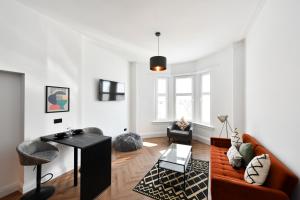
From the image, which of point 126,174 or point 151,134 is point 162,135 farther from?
point 126,174

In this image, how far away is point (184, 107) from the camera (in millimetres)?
5598

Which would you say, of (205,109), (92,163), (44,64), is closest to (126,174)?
(92,163)

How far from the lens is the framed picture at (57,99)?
8.61 feet

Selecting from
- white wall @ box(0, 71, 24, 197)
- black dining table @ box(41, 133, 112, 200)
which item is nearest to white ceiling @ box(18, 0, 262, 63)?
white wall @ box(0, 71, 24, 197)

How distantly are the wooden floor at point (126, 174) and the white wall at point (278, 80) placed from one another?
1931 mm

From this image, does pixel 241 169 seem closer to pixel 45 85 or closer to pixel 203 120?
pixel 203 120

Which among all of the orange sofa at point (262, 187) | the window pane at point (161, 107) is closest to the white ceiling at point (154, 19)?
the orange sofa at point (262, 187)

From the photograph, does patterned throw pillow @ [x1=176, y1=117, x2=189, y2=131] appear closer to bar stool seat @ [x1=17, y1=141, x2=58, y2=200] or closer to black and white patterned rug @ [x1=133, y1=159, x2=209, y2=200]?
black and white patterned rug @ [x1=133, y1=159, x2=209, y2=200]

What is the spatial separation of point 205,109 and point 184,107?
85cm

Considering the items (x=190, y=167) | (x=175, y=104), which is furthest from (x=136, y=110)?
(x=190, y=167)

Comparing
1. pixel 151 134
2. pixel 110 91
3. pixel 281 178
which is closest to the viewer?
pixel 281 178

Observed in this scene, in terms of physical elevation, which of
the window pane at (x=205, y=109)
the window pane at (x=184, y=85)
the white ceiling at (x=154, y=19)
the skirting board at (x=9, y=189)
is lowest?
the skirting board at (x=9, y=189)

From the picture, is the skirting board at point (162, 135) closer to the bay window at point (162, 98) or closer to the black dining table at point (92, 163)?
the bay window at point (162, 98)

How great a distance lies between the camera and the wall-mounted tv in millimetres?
→ 3888
